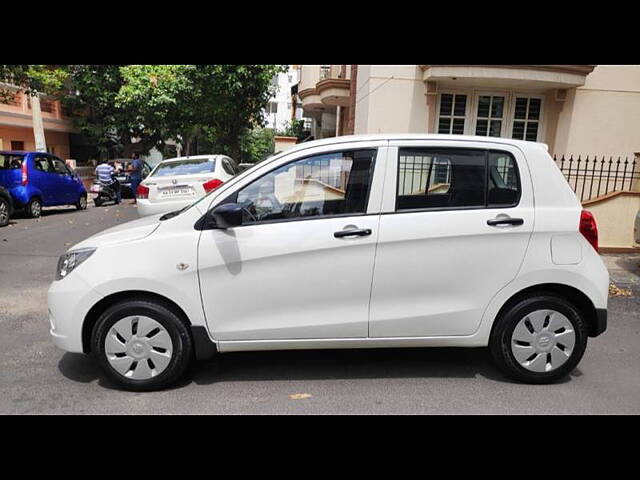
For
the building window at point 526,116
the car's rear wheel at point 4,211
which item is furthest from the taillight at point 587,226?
the car's rear wheel at point 4,211

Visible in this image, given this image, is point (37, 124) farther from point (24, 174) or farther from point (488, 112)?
point (488, 112)

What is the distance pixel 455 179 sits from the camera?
146 inches

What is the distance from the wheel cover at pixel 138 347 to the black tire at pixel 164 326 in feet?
0.09

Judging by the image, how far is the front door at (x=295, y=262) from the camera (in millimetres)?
3488

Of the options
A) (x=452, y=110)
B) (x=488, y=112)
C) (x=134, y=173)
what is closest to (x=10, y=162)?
(x=134, y=173)

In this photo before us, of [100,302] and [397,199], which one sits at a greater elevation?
[397,199]

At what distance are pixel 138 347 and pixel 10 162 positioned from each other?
10.8 m

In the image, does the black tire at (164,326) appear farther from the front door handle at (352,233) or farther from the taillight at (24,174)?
the taillight at (24,174)

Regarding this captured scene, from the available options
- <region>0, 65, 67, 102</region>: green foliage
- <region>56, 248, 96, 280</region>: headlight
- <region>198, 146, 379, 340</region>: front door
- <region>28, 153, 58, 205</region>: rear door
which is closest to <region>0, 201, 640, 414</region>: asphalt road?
<region>198, 146, 379, 340</region>: front door

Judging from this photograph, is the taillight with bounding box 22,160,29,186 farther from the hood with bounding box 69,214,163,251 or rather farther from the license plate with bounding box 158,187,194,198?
the hood with bounding box 69,214,163,251
